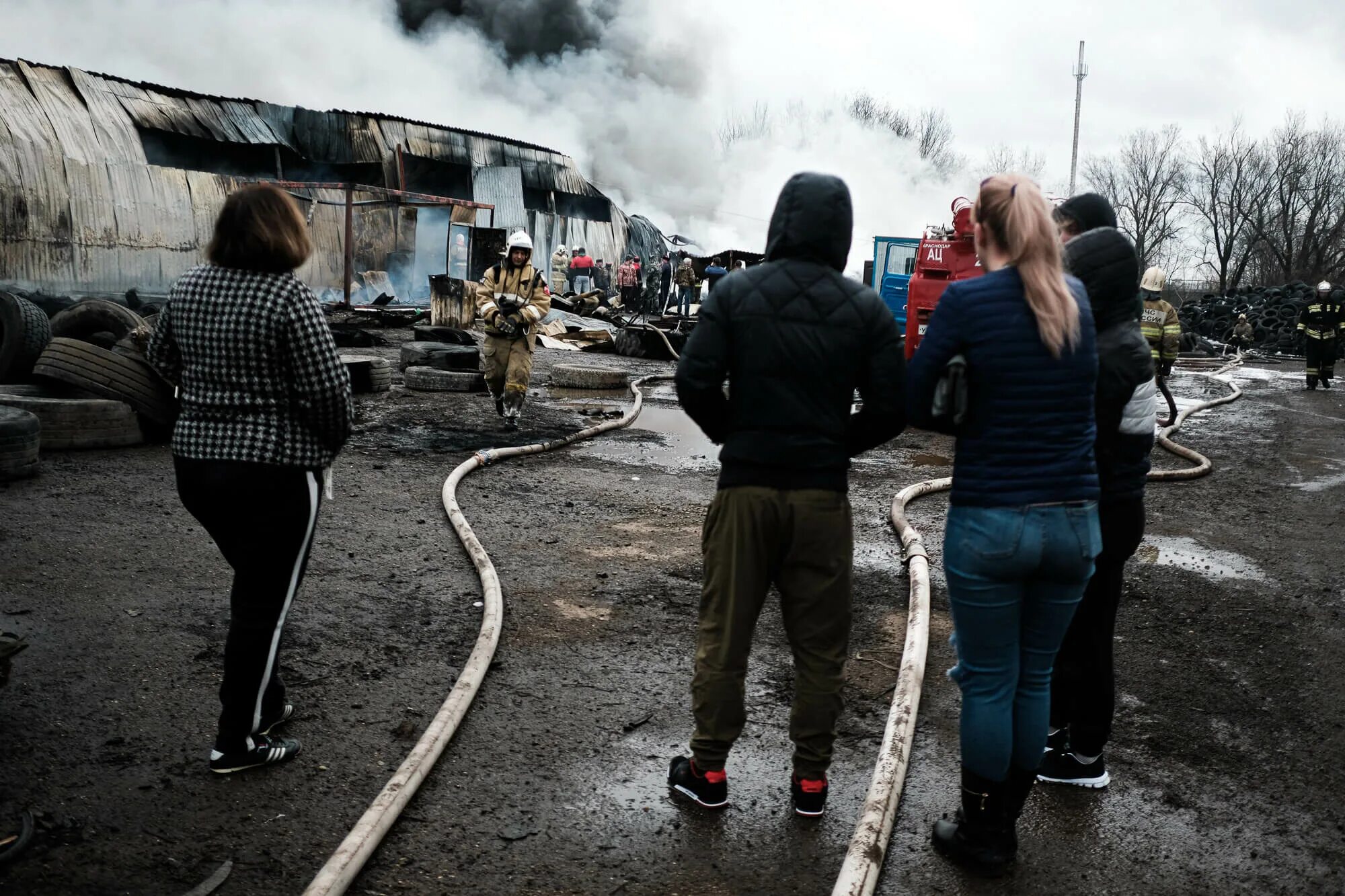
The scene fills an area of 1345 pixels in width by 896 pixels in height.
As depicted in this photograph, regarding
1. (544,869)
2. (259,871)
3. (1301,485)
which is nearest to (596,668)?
(544,869)

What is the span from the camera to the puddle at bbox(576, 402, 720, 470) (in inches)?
380

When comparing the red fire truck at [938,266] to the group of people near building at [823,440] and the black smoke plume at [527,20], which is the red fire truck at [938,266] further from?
the black smoke plume at [527,20]

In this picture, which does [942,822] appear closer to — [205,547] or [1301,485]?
[205,547]

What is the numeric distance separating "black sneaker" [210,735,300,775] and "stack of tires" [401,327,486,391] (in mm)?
9465

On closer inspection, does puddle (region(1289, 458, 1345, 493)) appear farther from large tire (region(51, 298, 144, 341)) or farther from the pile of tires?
the pile of tires

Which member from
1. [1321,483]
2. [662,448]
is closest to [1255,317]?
[1321,483]

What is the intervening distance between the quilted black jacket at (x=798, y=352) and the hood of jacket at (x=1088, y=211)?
2.96 feet

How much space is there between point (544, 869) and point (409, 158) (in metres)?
27.8

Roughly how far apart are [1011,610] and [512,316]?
7724 millimetres

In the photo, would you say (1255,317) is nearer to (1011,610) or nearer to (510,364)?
(510,364)

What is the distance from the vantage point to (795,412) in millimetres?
3145

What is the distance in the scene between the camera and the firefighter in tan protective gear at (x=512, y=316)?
33.1 feet

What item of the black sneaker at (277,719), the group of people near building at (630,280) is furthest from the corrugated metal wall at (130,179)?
the black sneaker at (277,719)

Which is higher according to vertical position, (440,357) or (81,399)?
(440,357)
